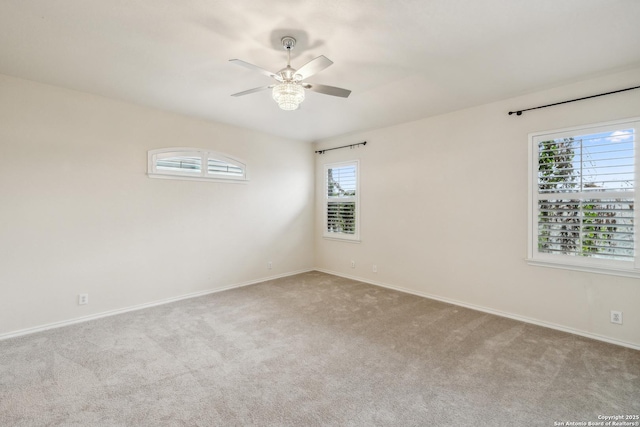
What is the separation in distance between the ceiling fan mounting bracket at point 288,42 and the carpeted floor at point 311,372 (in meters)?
2.71

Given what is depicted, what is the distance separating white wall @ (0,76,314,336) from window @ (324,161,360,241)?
4.67 ft

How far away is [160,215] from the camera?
13.1 ft

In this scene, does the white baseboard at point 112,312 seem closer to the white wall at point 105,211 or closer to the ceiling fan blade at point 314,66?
the white wall at point 105,211

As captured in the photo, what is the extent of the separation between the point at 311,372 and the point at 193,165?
3384 millimetres

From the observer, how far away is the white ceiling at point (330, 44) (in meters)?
1.97

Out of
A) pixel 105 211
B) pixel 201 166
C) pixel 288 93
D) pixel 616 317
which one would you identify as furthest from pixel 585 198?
pixel 105 211

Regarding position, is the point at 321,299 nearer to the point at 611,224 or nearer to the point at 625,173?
the point at 611,224

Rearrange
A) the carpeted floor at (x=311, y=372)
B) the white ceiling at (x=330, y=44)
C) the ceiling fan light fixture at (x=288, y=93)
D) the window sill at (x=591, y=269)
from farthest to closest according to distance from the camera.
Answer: the window sill at (x=591, y=269) → the ceiling fan light fixture at (x=288, y=93) → the white ceiling at (x=330, y=44) → the carpeted floor at (x=311, y=372)

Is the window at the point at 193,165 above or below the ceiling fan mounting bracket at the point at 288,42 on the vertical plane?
below

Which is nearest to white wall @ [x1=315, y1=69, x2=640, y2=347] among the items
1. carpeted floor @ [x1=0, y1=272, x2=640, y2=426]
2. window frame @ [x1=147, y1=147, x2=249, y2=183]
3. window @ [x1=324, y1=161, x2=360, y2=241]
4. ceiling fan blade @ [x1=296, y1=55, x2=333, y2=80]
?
window @ [x1=324, y1=161, x2=360, y2=241]

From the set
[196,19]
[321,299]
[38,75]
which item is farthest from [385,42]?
[38,75]

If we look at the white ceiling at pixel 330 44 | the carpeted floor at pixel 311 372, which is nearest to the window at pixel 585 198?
the white ceiling at pixel 330 44

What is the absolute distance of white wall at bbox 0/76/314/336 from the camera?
3025 millimetres

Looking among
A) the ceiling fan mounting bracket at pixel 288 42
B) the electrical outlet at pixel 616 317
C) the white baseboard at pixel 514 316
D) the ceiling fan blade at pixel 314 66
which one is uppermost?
the ceiling fan mounting bracket at pixel 288 42
